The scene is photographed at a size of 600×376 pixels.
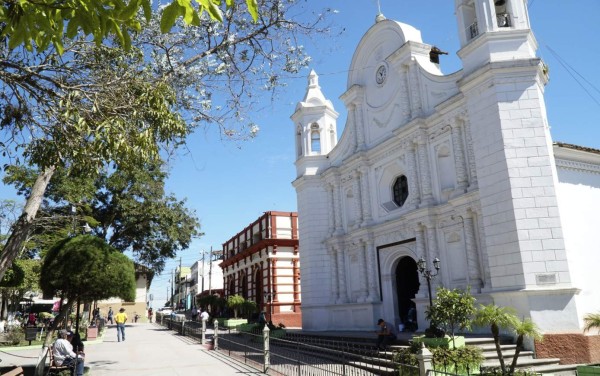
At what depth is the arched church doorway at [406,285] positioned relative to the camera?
17938mm

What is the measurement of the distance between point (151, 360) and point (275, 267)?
16156 millimetres

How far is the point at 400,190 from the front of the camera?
728 inches

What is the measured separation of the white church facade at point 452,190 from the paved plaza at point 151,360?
20.7ft

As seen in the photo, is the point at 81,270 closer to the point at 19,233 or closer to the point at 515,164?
the point at 19,233

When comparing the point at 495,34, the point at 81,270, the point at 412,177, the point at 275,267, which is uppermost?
the point at 495,34

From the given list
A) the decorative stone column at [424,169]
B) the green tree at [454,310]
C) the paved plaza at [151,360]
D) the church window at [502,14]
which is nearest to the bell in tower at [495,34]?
the church window at [502,14]

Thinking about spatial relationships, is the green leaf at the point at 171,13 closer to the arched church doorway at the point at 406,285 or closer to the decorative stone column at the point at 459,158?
the decorative stone column at the point at 459,158

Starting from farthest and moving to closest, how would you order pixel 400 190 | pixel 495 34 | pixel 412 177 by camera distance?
pixel 400 190 < pixel 412 177 < pixel 495 34

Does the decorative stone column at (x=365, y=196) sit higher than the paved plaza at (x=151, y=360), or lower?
higher

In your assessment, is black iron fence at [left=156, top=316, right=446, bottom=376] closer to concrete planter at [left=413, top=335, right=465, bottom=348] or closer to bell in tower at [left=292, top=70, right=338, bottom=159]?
concrete planter at [left=413, top=335, right=465, bottom=348]

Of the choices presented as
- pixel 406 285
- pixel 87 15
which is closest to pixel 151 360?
pixel 406 285

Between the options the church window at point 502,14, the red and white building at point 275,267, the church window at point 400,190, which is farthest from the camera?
the red and white building at point 275,267

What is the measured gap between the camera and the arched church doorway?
58.9 ft

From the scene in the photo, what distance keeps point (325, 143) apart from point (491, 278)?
12.4m
